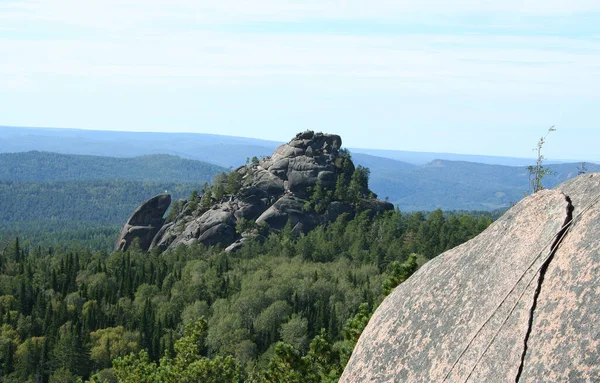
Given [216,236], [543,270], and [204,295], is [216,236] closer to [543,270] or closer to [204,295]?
[204,295]

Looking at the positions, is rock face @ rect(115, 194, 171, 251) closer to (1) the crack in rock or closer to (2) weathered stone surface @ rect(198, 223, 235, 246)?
(2) weathered stone surface @ rect(198, 223, 235, 246)

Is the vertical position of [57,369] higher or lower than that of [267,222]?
lower

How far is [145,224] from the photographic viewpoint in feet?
489

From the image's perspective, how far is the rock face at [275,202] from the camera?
137 meters

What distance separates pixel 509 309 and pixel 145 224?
145448 mm

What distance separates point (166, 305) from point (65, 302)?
16.8 meters

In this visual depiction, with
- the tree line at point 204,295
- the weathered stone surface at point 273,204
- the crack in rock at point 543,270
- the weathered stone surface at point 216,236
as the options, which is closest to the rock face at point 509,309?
the crack in rock at point 543,270

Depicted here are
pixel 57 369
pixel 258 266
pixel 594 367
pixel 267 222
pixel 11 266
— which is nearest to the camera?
pixel 594 367

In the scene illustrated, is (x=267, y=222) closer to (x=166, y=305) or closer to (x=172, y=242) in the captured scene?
(x=172, y=242)

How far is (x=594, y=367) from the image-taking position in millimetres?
6984

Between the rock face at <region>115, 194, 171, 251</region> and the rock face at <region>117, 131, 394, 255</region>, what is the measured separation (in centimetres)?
148

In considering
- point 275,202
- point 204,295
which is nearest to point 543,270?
point 204,295

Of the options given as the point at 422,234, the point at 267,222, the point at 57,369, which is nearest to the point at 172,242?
the point at 267,222

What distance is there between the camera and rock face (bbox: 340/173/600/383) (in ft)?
24.6
